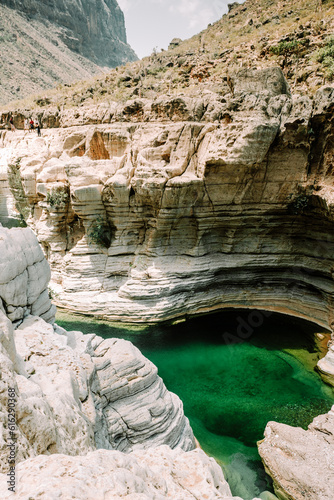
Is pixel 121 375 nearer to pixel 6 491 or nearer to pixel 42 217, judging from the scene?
pixel 6 491

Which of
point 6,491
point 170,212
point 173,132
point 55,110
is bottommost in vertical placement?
point 6,491

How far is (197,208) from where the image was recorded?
10.7 meters

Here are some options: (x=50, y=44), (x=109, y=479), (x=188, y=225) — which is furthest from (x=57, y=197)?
(x=50, y=44)

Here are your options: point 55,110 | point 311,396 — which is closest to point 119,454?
point 311,396

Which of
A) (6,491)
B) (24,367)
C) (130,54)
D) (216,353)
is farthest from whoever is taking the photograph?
(130,54)

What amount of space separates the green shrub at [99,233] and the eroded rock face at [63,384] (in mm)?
6209

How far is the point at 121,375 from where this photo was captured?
5676 mm

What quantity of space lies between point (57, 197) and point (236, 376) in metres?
9.61

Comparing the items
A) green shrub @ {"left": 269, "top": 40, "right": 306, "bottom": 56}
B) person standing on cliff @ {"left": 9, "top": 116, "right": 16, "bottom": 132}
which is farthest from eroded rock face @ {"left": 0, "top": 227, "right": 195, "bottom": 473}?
person standing on cliff @ {"left": 9, "top": 116, "right": 16, "bottom": 132}

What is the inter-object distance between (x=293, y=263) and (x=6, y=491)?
11.2m

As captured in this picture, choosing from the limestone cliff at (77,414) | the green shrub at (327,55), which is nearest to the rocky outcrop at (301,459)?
the limestone cliff at (77,414)

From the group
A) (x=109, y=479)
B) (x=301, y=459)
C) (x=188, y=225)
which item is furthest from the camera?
(x=188, y=225)

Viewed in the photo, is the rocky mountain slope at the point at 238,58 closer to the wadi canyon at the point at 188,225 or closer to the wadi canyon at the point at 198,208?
the wadi canyon at the point at 188,225

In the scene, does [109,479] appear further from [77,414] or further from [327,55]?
[327,55]
